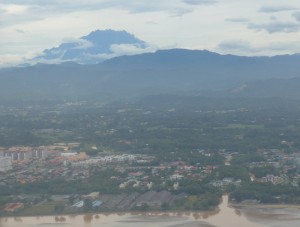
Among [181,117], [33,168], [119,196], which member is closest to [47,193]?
[119,196]

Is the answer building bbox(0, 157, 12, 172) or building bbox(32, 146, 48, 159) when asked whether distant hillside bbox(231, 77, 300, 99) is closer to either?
building bbox(32, 146, 48, 159)

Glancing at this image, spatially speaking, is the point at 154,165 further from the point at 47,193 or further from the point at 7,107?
the point at 7,107

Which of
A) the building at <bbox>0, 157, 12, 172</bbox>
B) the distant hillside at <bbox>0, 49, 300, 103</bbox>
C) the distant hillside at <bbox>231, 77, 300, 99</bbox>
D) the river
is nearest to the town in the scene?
the building at <bbox>0, 157, 12, 172</bbox>

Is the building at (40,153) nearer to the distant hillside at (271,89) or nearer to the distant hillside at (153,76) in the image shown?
the distant hillside at (271,89)

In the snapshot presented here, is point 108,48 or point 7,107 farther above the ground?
point 108,48

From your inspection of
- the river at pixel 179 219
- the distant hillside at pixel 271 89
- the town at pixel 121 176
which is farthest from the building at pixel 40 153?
the distant hillside at pixel 271 89

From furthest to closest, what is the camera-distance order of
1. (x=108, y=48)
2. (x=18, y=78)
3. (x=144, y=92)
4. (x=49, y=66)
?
(x=108, y=48), (x=49, y=66), (x=18, y=78), (x=144, y=92)

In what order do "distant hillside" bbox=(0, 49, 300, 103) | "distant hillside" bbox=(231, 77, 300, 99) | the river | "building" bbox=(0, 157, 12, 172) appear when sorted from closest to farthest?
the river
"building" bbox=(0, 157, 12, 172)
"distant hillside" bbox=(231, 77, 300, 99)
"distant hillside" bbox=(0, 49, 300, 103)
